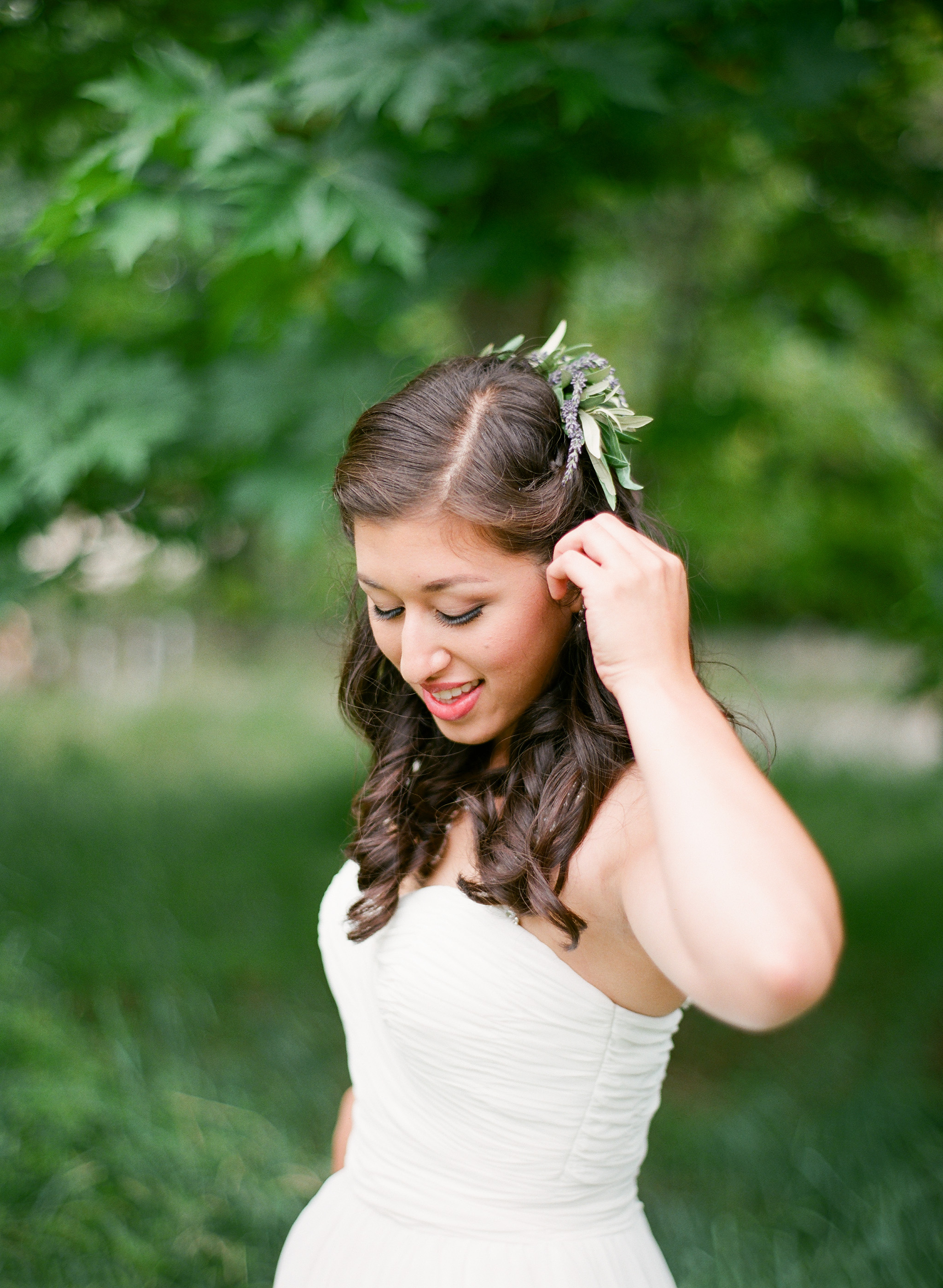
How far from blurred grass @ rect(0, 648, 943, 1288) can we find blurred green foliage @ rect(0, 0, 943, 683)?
1064 mm

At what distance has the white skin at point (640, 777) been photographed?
1081 millimetres

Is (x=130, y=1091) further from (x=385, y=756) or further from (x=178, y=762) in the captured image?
(x=178, y=762)

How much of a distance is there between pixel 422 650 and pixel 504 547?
19 centimetres

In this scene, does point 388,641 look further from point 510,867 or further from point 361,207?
point 361,207

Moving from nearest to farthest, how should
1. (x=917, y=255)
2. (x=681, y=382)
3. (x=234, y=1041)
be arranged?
1. (x=234, y=1041)
2. (x=917, y=255)
3. (x=681, y=382)

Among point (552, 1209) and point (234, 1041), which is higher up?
point (552, 1209)

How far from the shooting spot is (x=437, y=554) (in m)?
1.48

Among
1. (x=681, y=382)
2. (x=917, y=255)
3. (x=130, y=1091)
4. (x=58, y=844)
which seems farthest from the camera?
(x=58, y=844)

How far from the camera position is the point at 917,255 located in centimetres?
509

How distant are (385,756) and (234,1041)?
2.97m

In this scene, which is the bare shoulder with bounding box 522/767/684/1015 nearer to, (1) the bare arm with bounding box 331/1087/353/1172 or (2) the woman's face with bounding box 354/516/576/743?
(2) the woman's face with bounding box 354/516/576/743

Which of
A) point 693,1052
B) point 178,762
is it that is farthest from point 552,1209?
point 178,762

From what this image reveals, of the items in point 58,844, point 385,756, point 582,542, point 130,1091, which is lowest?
point 58,844

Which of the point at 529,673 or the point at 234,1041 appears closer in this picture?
the point at 529,673
